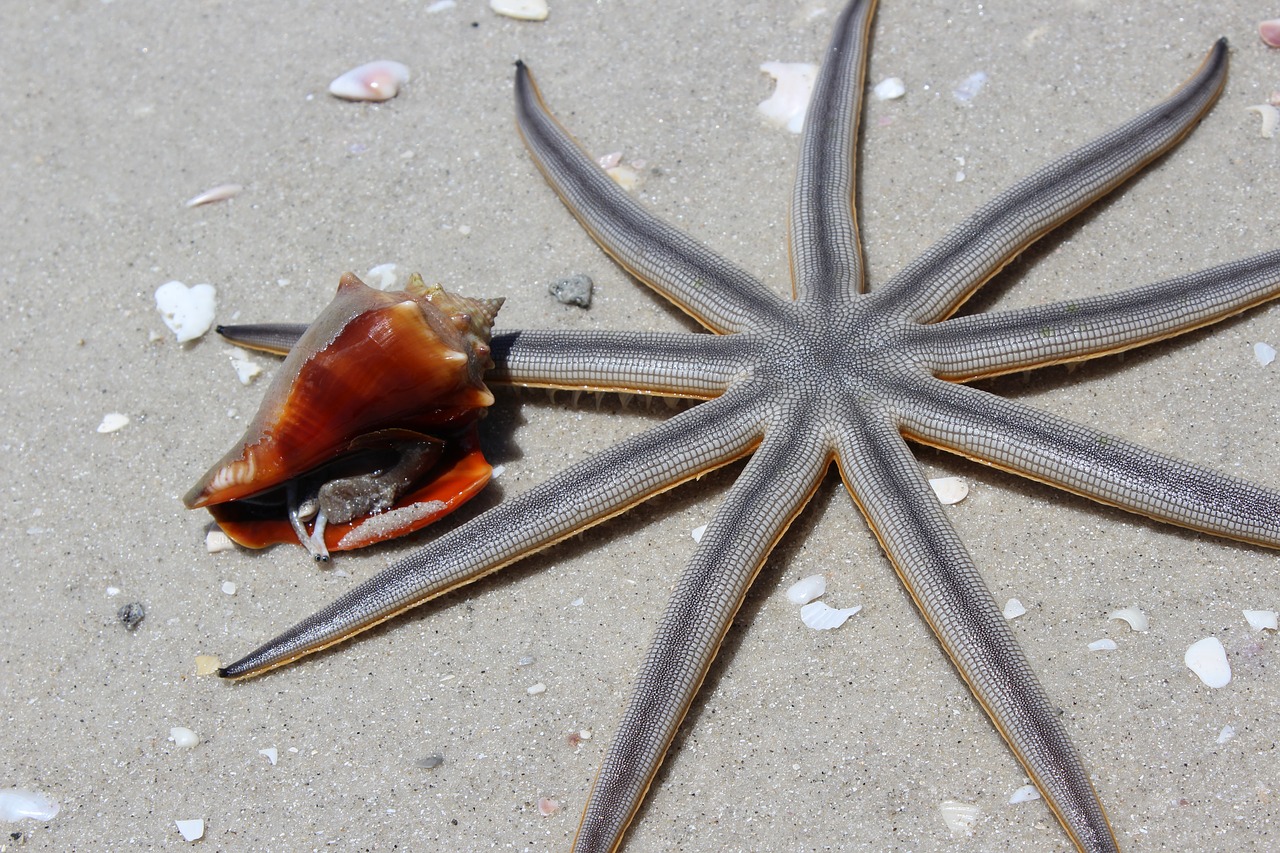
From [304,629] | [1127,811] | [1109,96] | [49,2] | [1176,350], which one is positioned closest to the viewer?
[1127,811]

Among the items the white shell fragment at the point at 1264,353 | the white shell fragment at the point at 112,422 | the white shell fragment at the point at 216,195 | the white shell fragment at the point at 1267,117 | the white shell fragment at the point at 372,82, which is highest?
the white shell fragment at the point at 1267,117

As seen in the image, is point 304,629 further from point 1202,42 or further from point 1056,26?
point 1202,42

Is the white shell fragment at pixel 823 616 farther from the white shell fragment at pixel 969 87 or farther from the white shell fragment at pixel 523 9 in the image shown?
the white shell fragment at pixel 523 9

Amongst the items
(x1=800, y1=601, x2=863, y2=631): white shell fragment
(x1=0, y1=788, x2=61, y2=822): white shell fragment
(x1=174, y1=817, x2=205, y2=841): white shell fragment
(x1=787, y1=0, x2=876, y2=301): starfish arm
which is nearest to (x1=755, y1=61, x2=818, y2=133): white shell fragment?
(x1=787, y1=0, x2=876, y2=301): starfish arm

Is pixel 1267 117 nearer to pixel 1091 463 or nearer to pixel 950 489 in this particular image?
pixel 1091 463

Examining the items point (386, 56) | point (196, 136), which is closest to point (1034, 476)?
point (386, 56)

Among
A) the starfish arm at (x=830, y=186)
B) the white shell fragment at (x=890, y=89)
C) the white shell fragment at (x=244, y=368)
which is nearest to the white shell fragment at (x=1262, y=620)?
the starfish arm at (x=830, y=186)
